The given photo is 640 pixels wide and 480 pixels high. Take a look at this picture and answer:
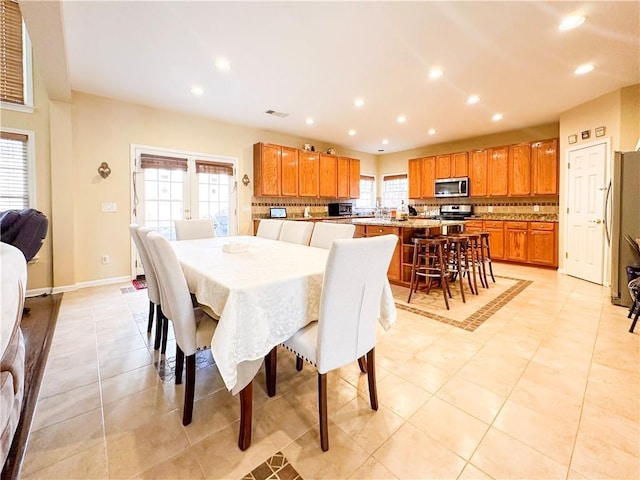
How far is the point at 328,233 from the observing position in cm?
274

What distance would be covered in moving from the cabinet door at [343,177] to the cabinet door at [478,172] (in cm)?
265

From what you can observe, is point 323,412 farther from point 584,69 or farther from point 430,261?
point 584,69

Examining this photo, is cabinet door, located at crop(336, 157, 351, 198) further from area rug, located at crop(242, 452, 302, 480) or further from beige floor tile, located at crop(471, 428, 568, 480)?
area rug, located at crop(242, 452, 302, 480)

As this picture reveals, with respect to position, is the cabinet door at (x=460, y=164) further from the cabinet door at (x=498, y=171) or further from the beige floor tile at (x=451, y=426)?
the beige floor tile at (x=451, y=426)

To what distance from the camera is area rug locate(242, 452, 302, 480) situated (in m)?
1.21

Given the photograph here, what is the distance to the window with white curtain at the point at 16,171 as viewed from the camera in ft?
11.3

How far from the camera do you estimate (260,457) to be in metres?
1.31

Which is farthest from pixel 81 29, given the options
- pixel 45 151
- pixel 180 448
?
pixel 180 448

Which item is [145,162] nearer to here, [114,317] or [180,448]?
[114,317]

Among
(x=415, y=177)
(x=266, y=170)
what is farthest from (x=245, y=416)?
(x=415, y=177)

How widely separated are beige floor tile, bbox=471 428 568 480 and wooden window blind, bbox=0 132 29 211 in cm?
517

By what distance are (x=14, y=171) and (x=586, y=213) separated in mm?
7723

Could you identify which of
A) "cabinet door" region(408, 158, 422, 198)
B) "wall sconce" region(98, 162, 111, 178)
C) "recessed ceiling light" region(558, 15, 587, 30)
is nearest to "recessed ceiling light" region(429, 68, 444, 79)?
"recessed ceiling light" region(558, 15, 587, 30)

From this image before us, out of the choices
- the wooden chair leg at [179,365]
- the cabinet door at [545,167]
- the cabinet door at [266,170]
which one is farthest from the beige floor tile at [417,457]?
the cabinet door at [545,167]
